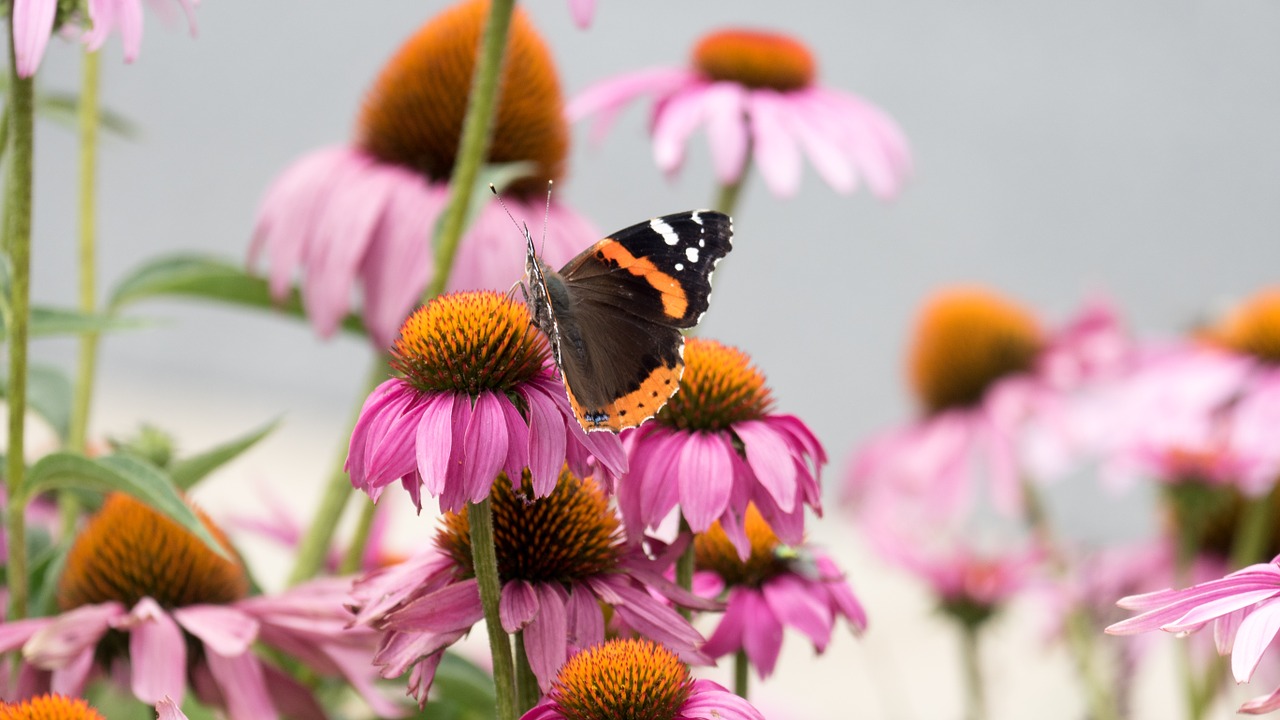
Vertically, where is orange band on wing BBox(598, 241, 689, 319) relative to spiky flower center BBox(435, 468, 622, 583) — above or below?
above

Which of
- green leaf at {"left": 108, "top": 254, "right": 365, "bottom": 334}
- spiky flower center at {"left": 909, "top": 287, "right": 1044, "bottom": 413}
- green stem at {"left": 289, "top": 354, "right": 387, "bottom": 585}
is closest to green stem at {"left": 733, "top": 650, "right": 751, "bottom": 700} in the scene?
green stem at {"left": 289, "top": 354, "right": 387, "bottom": 585}

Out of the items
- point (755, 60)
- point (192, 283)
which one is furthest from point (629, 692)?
point (755, 60)

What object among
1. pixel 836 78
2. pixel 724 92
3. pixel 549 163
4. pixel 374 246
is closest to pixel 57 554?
pixel 374 246

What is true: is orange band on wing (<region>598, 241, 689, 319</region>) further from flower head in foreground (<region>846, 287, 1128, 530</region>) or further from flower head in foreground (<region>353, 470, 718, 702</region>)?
flower head in foreground (<region>846, 287, 1128, 530</region>)

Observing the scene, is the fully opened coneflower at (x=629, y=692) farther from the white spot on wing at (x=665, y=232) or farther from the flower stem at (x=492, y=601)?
the white spot on wing at (x=665, y=232)

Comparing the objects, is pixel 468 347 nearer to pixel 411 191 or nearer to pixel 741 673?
pixel 741 673

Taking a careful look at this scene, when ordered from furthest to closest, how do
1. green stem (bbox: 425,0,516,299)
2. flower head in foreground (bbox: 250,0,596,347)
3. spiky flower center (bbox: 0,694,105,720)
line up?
flower head in foreground (bbox: 250,0,596,347) < green stem (bbox: 425,0,516,299) < spiky flower center (bbox: 0,694,105,720)
